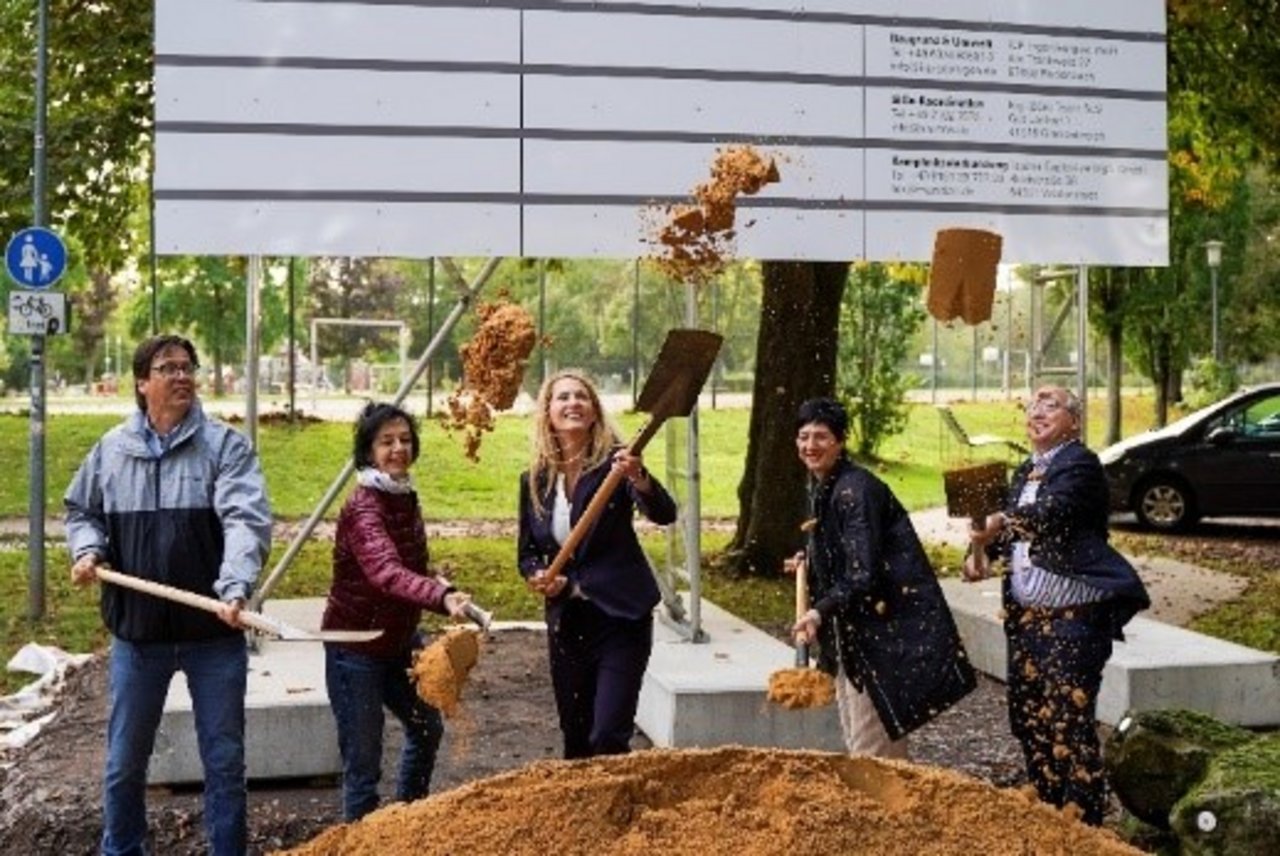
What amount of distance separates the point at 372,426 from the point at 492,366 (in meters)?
1.36

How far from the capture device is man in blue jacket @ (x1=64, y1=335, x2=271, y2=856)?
445cm

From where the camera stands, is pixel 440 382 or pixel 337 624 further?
pixel 440 382

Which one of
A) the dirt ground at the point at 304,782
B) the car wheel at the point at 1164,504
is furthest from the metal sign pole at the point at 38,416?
the car wheel at the point at 1164,504

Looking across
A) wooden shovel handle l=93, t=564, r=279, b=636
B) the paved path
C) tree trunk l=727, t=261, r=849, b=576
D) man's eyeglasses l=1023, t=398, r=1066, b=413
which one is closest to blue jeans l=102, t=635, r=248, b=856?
wooden shovel handle l=93, t=564, r=279, b=636

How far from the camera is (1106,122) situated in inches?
309

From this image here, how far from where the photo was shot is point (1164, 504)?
16.2m

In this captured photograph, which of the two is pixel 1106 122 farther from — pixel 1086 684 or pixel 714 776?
pixel 714 776

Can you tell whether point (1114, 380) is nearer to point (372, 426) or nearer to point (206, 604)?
point (372, 426)

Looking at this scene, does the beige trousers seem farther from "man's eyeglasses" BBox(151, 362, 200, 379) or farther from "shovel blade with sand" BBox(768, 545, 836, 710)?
"man's eyeglasses" BBox(151, 362, 200, 379)

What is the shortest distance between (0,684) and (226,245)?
2.98 meters

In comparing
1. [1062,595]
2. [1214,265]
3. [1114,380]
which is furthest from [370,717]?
[1214,265]

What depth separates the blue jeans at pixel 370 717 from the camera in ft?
15.4

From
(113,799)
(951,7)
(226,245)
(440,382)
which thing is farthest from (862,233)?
(440,382)

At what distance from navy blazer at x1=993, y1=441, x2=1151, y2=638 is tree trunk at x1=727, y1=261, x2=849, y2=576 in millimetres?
6552
